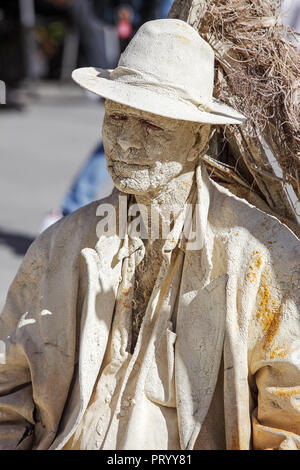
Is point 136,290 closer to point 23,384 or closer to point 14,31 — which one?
point 23,384

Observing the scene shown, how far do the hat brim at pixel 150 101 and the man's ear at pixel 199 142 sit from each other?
0.24 ft

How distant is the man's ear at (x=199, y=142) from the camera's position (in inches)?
96.3

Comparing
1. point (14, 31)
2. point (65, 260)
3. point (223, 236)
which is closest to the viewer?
point (223, 236)

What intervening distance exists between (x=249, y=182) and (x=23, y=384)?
98 centimetres

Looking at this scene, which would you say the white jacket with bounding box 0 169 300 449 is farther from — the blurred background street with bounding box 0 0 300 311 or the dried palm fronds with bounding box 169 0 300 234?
the blurred background street with bounding box 0 0 300 311

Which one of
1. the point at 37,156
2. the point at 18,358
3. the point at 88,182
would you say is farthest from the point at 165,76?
the point at 37,156

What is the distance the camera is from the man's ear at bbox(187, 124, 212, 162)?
2.45m

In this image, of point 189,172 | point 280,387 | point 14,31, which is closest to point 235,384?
point 280,387

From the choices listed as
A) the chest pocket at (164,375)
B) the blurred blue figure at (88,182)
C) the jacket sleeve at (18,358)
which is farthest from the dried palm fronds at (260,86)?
the blurred blue figure at (88,182)

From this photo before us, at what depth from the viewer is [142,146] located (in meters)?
2.36

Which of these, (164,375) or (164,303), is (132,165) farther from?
(164,375)

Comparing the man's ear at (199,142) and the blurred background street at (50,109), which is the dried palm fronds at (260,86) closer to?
the man's ear at (199,142)

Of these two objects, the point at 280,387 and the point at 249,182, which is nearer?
the point at 280,387
